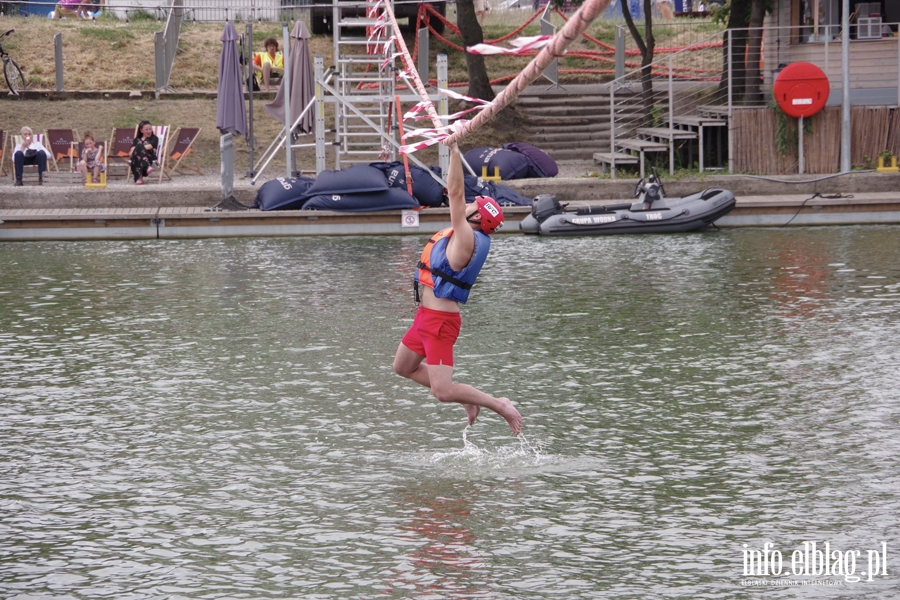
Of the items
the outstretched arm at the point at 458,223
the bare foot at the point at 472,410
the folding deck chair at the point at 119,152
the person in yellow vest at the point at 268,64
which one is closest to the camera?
the outstretched arm at the point at 458,223

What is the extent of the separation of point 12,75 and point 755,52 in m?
16.9

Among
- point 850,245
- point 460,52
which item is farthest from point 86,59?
point 850,245

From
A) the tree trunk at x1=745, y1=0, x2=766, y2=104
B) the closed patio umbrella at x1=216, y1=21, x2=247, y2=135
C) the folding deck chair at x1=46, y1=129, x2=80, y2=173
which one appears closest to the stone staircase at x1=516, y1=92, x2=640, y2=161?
the tree trunk at x1=745, y1=0, x2=766, y2=104

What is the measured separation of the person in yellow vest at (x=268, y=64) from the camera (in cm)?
3080

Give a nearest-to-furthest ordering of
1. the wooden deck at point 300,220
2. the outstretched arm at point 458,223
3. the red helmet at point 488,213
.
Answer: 1. the outstretched arm at point 458,223
2. the red helmet at point 488,213
3. the wooden deck at point 300,220

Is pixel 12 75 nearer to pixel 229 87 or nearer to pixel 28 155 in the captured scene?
pixel 28 155

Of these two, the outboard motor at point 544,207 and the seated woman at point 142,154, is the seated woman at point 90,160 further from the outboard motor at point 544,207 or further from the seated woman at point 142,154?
the outboard motor at point 544,207

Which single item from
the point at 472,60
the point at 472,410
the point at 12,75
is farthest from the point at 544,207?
the point at 12,75

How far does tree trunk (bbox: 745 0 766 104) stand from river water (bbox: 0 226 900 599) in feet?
35.1

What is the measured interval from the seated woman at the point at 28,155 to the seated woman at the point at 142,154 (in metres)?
1.68

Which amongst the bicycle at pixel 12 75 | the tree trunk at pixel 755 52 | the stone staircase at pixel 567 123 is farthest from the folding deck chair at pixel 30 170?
the tree trunk at pixel 755 52

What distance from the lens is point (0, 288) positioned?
1587cm

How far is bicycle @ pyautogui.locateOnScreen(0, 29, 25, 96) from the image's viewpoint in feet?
94.5

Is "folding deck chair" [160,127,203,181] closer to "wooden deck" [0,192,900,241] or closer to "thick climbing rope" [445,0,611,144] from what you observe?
"wooden deck" [0,192,900,241]
